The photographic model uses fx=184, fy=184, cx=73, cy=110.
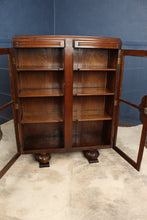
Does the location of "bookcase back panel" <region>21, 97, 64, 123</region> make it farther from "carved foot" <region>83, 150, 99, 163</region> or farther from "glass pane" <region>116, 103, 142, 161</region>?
"glass pane" <region>116, 103, 142, 161</region>

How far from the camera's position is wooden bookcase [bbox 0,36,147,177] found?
159 centimetres

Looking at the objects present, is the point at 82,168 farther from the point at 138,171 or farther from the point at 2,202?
the point at 2,202

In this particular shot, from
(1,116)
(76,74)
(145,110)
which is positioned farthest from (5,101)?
(145,110)

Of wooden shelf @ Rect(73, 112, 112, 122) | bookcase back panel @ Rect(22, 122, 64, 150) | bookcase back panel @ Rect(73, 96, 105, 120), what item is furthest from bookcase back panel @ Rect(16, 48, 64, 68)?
bookcase back panel @ Rect(22, 122, 64, 150)

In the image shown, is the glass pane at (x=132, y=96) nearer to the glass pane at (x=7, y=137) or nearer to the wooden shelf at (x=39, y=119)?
the wooden shelf at (x=39, y=119)

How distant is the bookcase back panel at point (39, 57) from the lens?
175 centimetres

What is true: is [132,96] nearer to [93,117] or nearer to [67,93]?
[93,117]

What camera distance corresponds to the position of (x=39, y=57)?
1.77 meters

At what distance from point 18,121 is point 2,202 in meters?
0.68

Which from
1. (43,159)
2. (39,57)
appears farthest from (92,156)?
(39,57)

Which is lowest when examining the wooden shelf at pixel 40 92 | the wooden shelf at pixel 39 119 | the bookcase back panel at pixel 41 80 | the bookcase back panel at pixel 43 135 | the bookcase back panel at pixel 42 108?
the bookcase back panel at pixel 43 135

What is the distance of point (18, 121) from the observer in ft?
5.67

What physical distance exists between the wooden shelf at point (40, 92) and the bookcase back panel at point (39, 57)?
24 centimetres

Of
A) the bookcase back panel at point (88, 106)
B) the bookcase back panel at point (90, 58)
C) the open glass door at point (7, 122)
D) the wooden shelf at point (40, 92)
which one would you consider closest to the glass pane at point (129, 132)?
the bookcase back panel at point (88, 106)
